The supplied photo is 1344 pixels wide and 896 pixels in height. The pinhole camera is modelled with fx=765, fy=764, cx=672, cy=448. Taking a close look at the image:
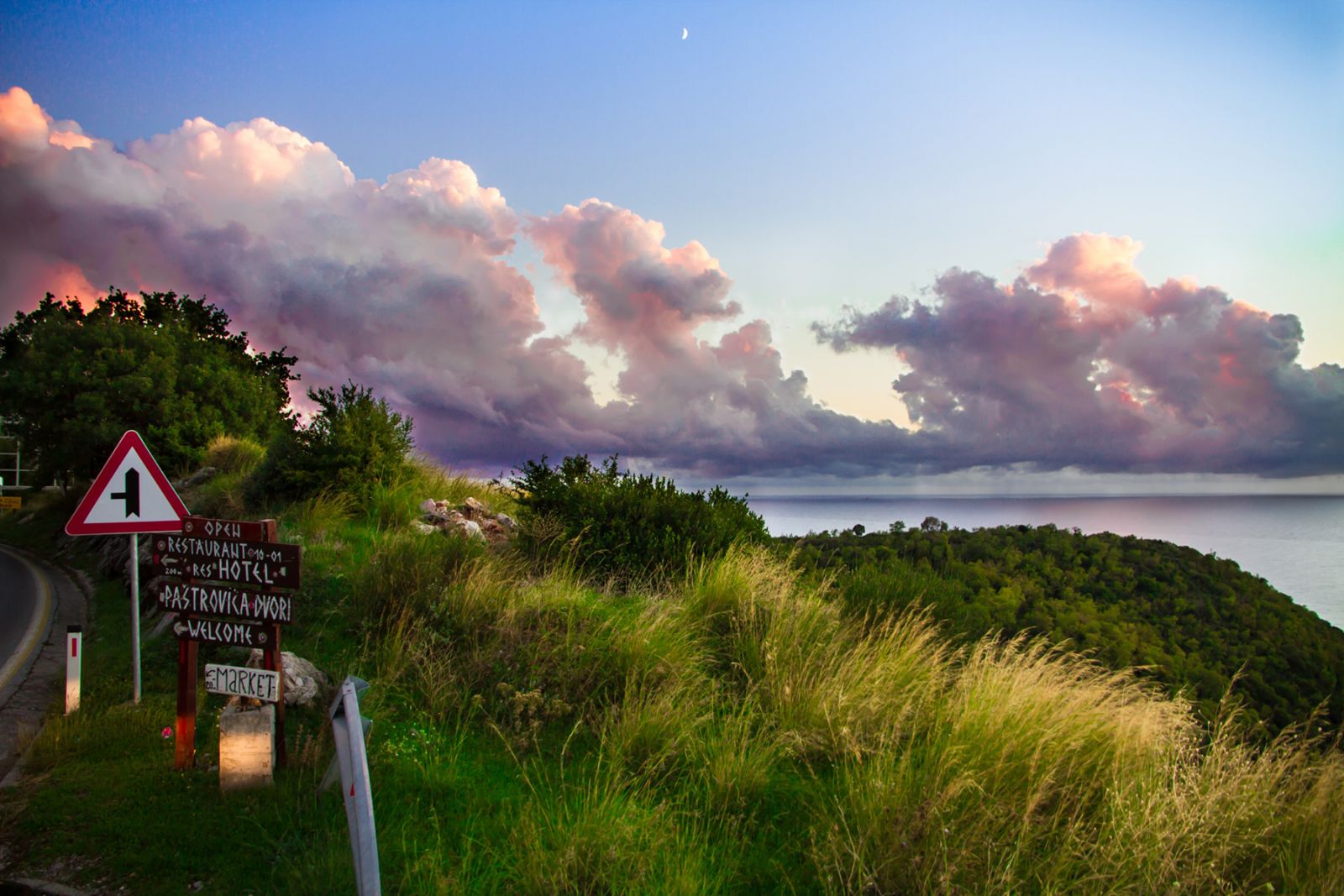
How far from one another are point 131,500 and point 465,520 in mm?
6415

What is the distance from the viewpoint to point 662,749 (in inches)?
237

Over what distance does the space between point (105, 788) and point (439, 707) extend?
251 cm

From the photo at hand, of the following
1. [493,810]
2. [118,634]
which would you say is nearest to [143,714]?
[493,810]

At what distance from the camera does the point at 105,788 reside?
19.5 ft

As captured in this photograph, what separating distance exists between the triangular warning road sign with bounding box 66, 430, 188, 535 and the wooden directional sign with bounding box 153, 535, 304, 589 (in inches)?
55.4

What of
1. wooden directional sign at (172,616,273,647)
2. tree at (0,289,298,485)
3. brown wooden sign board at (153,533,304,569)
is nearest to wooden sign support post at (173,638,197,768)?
wooden directional sign at (172,616,273,647)

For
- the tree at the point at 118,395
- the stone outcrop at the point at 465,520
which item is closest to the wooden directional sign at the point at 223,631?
the stone outcrop at the point at 465,520

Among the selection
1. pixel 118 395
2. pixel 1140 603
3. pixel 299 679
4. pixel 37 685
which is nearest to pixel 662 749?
pixel 299 679

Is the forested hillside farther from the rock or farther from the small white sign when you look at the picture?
the small white sign

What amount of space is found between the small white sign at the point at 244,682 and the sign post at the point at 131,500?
251 centimetres

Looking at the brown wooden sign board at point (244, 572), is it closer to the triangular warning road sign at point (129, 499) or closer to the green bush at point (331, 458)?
the triangular warning road sign at point (129, 499)

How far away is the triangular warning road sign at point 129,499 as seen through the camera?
7.89 meters

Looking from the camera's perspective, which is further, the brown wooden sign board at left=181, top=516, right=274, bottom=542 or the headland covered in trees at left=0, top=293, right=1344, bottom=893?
the brown wooden sign board at left=181, top=516, right=274, bottom=542

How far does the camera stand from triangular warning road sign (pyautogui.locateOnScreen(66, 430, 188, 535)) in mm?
7891
